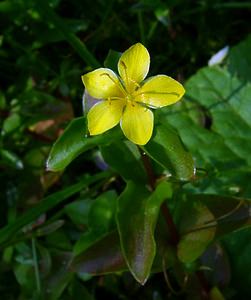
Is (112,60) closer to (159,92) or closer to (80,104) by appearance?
(159,92)

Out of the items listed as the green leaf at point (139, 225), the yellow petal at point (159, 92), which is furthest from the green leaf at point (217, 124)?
the yellow petal at point (159, 92)

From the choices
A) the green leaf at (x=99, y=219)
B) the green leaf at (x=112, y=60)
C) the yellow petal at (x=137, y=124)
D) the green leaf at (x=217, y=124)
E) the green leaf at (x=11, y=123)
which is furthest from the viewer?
the green leaf at (x=11, y=123)

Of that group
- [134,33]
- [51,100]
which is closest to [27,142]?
[51,100]

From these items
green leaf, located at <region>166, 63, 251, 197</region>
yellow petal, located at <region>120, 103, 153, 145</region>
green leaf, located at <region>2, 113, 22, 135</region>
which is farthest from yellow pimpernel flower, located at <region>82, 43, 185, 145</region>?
green leaf, located at <region>2, 113, 22, 135</region>

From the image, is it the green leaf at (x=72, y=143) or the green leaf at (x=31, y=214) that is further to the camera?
the green leaf at (x=31, y=214)

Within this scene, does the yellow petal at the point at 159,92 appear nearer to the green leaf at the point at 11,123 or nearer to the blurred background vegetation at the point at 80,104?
the blurred background vegetation at the point at 80,104

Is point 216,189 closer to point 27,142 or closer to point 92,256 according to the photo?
point 92,256

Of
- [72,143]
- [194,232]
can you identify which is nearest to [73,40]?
[72,143]

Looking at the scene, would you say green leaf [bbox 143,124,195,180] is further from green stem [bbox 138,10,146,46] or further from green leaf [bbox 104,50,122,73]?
green stem [bbox 138,10,146,46]
